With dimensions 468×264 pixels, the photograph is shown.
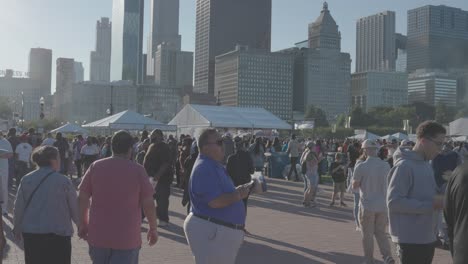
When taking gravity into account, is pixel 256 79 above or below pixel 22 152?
above

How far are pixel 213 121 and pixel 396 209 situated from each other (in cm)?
2296

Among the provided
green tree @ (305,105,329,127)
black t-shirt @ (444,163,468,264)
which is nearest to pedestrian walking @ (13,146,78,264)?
black t-shirt @ (444,163,468,264)

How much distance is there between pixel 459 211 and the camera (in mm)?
3098

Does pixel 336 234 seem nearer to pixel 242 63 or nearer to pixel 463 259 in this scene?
pixel 463 259

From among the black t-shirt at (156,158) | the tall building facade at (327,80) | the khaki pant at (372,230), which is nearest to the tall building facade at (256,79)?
the tall building facade at (327,80)

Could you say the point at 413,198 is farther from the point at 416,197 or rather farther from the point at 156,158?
the point at 156,158

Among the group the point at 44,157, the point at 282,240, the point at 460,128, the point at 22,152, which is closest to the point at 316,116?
the point at 460,128

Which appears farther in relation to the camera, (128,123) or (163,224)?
(128,123)

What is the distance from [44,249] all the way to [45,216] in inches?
11.9

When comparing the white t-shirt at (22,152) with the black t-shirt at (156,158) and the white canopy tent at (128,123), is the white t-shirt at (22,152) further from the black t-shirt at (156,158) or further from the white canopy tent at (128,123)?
the white canopy tent at (128,123)

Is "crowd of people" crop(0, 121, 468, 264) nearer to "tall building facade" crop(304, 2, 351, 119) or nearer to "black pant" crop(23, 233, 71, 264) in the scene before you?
"black pant" crop(23, 233, 71, 264)

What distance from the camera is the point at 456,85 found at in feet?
550

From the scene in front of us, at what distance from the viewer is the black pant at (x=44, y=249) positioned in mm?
5219

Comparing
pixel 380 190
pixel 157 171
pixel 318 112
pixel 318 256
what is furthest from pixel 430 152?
pixel 318 112
